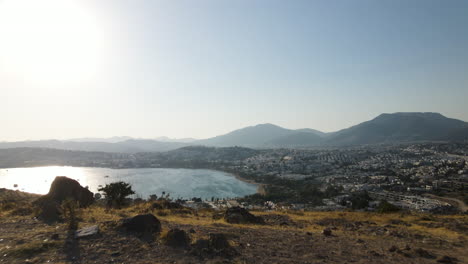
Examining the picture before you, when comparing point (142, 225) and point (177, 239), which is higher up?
point (142, 225)

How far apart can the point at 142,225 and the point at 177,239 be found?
1435mm

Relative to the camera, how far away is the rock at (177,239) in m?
6.20

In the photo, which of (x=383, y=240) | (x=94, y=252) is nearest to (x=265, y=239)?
(x=383, y=240)

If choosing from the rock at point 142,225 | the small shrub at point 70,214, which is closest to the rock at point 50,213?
the small shrub at point 70,214

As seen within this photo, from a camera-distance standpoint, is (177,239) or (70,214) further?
(70,214)

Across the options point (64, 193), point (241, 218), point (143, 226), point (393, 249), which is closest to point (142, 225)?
point (143, 226)

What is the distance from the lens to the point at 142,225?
712cm

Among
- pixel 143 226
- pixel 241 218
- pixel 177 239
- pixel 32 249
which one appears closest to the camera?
pixel 32 249

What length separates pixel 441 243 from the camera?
7633 mm

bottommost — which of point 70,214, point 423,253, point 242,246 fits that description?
point 423,253

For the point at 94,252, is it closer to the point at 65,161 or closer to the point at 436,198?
the point at 436,198

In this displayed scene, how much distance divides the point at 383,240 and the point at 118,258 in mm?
7869

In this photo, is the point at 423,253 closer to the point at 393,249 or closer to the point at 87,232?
the point at 393,249

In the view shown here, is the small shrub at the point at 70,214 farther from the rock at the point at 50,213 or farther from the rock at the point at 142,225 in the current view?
the rock at the point at 142,225
